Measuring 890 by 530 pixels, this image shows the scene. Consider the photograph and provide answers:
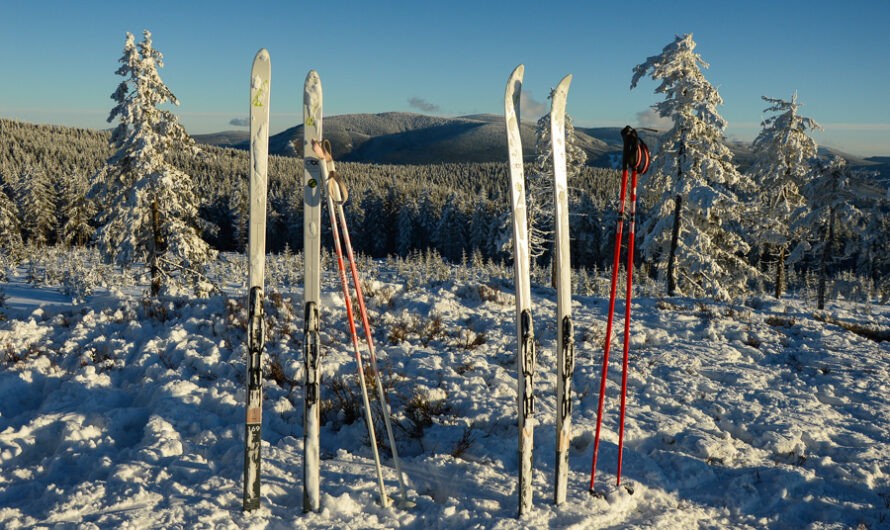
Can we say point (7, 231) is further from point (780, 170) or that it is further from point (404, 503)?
point (780, 170)

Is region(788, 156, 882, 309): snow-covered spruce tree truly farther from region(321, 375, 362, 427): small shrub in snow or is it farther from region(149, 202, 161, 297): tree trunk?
region(149, 202, 161, 297): tree trunk

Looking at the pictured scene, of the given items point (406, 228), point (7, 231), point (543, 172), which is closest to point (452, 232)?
point (406, 228)

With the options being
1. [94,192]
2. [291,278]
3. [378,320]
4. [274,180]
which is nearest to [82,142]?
[274,180]

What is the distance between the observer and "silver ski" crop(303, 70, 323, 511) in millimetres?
4355

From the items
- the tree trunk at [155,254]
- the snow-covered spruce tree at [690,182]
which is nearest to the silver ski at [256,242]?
the tree trunk at [155,254]

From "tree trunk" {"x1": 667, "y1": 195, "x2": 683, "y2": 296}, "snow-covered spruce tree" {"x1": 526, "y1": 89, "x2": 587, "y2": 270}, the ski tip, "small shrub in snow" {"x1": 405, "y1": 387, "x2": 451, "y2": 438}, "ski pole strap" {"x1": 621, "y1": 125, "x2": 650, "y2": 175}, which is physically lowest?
the ski tip

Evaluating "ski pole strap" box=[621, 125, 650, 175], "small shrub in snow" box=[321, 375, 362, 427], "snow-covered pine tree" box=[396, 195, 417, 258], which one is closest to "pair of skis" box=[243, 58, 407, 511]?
"small shrub in snow" box=[321, 375, 362, 427]

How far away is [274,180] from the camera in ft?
360

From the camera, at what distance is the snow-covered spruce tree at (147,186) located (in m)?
16.8

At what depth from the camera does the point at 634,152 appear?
4414 millimetres

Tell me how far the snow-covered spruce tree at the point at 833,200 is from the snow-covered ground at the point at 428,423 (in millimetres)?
15180

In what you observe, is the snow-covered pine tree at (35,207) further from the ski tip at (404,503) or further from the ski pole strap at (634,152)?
the ski pole strap at (634,152)

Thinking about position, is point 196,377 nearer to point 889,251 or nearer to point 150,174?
point 150,174

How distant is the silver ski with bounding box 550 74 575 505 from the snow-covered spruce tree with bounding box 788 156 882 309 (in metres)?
23.5
